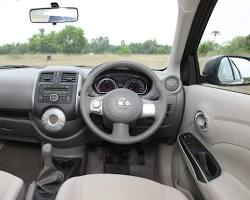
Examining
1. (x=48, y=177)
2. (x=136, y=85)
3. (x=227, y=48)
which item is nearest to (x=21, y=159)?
(x=48, y=177)

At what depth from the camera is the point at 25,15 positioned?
2.54 m

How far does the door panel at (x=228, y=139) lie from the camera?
1633 mm

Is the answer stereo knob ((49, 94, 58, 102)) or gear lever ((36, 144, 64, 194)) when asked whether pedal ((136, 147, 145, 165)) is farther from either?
stereo knob ((49, 94, 58, 102))

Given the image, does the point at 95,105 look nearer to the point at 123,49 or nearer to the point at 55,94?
the point at 55,94

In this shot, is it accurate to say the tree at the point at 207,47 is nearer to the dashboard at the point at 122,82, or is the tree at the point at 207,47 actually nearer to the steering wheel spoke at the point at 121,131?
the dashboard at the point at 122,82

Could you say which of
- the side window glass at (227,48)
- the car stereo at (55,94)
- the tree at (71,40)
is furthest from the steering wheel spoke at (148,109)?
the tree at (71,40)

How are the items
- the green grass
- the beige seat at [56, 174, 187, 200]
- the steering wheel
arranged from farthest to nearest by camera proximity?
the green grass
the steering wheel
the beige seat at [56, 174, 187, 200]

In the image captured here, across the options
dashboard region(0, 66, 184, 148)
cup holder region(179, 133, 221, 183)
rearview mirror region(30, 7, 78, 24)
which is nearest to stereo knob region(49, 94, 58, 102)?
dashboard region(0, 66, 184, 148)

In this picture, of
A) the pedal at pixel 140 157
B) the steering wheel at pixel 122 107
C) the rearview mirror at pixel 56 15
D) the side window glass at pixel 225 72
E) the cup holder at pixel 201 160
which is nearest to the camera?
the cup holder at pixel 201 160

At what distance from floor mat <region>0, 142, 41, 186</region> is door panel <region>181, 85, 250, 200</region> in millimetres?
1491

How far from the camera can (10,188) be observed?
1.53m

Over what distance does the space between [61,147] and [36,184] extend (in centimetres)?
45

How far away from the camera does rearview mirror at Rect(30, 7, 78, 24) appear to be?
7.67 feet

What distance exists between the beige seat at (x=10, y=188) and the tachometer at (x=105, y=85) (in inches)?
34.5
